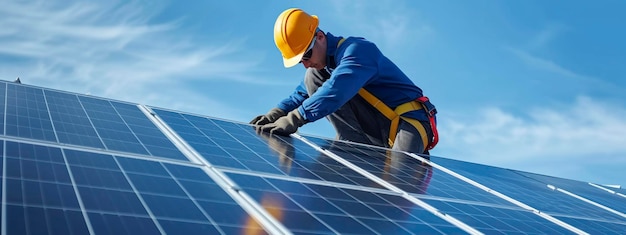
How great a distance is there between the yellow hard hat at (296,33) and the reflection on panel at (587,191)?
12.3 feet

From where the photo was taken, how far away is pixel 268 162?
581 centimetres

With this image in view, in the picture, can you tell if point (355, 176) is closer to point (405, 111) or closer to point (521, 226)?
point (521, 226)

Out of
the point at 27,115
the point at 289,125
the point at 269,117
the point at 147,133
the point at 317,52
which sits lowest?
the point at 27,115

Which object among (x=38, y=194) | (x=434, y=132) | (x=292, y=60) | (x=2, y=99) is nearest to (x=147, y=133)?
→ (x=2, y=99)

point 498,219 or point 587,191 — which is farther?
point 587,191

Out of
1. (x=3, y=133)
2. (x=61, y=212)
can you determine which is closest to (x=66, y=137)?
(x=3, y=133)

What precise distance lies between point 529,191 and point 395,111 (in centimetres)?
191

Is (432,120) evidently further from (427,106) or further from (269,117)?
(269,117)

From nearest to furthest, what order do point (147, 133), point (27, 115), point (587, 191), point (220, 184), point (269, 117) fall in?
point (220, 184) → point (27, 115) → point (147, 133) → point (269, 117) → point (587, 191)

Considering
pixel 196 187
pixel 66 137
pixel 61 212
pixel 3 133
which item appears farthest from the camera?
pixel 66 137

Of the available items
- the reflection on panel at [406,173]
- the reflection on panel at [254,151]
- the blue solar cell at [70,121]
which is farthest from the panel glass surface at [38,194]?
the reflection on panel at [406,173]

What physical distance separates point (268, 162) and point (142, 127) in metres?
1.30

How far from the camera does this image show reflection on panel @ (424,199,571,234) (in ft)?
16.9

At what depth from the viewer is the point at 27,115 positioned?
562cm
